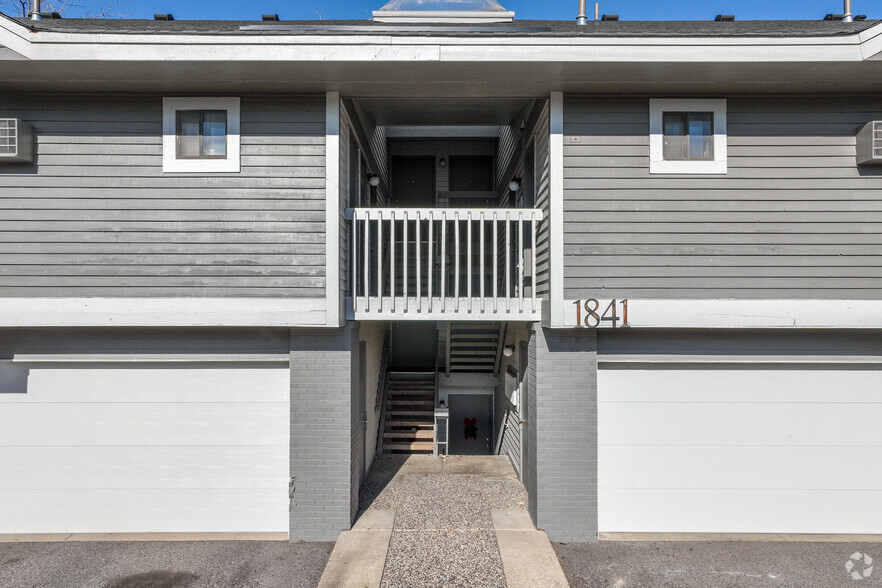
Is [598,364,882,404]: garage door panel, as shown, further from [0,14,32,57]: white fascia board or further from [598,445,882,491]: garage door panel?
[0,14,32,57]: white fascia board

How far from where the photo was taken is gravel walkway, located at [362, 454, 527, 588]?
349 centimetres

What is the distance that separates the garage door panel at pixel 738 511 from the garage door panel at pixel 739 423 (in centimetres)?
52

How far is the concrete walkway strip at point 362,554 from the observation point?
3426mm

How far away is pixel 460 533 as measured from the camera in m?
4.09

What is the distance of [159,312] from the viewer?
3938 millimetres

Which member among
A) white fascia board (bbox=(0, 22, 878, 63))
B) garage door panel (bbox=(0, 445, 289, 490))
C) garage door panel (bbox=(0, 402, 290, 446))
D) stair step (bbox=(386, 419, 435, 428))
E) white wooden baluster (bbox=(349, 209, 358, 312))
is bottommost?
stair step (bbox=(386, 419, 435, 428))

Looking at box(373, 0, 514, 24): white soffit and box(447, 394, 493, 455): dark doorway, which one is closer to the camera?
box(373, 0, 514, 24): white soffit

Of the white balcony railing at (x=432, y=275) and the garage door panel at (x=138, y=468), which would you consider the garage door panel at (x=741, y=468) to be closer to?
the white balcony railing at (x=432, y=275)

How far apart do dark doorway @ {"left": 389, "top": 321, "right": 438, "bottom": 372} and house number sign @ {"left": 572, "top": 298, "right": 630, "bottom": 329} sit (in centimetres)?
502

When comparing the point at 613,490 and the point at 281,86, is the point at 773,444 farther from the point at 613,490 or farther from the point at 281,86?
the point at 281,86

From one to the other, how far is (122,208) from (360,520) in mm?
3998

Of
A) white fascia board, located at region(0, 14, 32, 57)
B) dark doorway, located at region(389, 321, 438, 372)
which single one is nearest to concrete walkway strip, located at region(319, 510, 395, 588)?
dark doorway, located at region(389, 321, 438, 372)

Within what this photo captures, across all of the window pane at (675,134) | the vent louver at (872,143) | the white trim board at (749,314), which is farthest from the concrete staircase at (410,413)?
the vent louver at (872,143)

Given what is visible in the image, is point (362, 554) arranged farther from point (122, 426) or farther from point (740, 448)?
point (740, 448)
